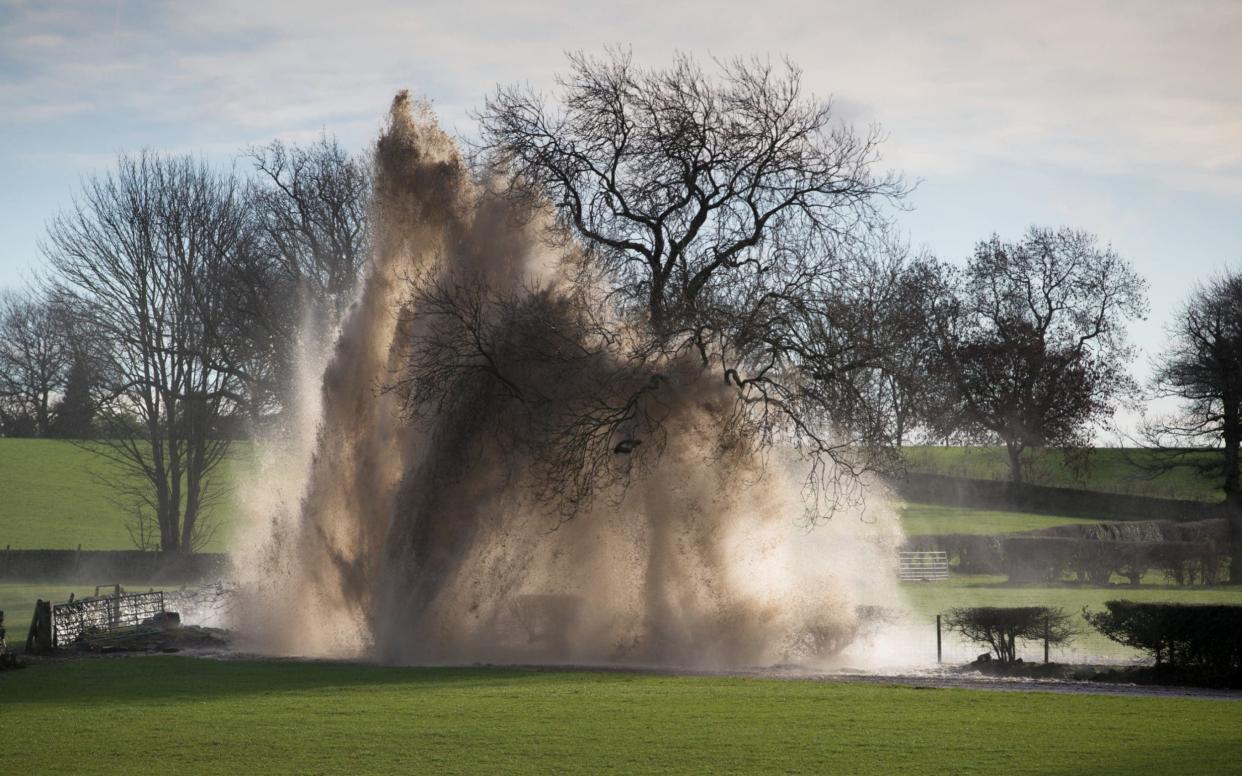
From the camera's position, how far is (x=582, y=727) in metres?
17.3

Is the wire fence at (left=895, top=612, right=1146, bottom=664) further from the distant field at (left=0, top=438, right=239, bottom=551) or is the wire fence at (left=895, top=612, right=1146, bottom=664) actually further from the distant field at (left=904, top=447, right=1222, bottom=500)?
the distant field at (left=904, top=447, right=1222, bottom=500)

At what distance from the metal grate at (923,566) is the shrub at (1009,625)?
26.4 meters

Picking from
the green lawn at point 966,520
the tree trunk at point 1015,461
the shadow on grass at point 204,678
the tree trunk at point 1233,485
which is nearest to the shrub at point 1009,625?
the shadow on grass at point 204,678

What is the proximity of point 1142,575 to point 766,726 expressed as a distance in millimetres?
38760

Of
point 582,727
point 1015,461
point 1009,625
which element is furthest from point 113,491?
point 582,727

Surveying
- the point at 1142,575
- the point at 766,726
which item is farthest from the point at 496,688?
the point at 1142,575

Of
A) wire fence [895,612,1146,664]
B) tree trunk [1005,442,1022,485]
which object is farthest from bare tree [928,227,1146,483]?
wire fence [895,612,1146,664]

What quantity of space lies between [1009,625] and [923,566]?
28568 mm

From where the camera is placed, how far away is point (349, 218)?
52125mm

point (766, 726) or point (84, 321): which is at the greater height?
point (84, 321)

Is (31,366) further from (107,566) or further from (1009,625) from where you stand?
(1009,625)

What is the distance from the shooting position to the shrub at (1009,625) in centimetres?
2494

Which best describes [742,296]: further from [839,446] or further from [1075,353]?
[1075,353]

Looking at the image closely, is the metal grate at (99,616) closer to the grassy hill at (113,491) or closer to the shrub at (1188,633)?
the shrub at (1188,633)
